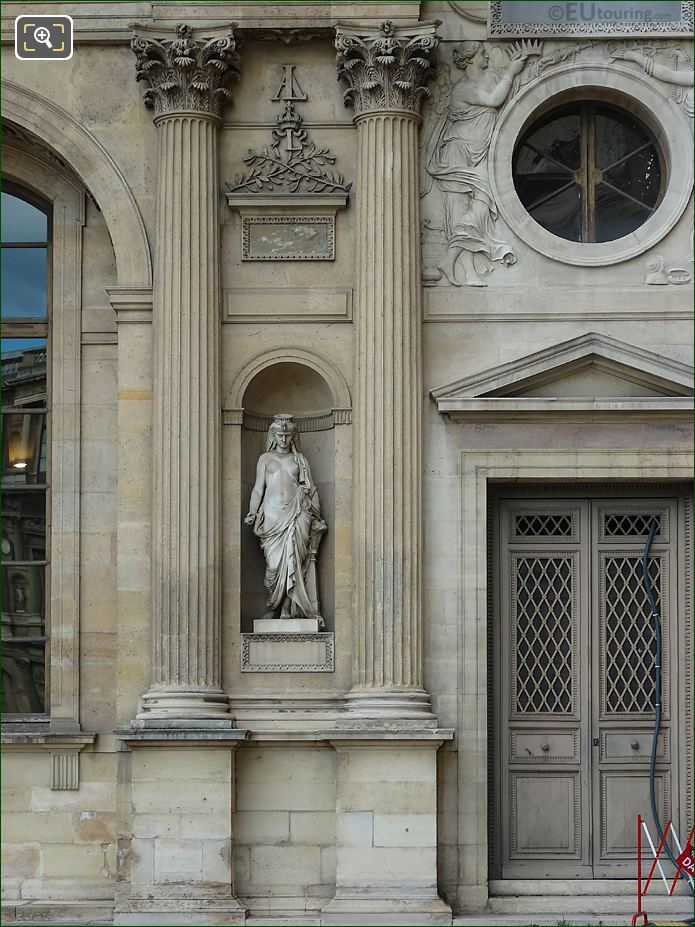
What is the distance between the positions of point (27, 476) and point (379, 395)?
3.91m

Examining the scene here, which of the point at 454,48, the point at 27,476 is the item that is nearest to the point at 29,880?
the point at 27,476

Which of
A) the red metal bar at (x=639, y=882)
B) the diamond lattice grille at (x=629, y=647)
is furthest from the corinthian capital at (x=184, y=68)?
the red metal bar at (x=639, y=882)

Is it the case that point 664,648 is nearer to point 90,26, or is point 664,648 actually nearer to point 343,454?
point 343,454

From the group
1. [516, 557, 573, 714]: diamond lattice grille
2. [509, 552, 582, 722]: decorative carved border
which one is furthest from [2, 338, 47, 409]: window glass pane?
[516, 557, 573, 714]: diamond lattice grille

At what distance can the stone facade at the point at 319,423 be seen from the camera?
1864 cm

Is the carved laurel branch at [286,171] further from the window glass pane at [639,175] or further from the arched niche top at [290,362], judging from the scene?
the window glass pane at [639,175]

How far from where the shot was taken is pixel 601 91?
773 inches

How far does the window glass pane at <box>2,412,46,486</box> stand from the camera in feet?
67.1

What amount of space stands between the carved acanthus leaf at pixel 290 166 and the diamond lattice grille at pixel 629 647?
4.58 meters

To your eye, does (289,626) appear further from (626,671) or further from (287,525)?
(626,671)

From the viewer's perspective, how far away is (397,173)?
19.1 metres

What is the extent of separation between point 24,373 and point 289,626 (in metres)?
3.92

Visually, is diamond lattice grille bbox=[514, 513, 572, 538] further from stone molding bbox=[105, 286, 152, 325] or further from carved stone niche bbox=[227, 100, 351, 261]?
stone molding bbox=[105, 286, 152, 325]

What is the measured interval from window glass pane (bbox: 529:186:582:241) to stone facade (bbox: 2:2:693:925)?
405mm
